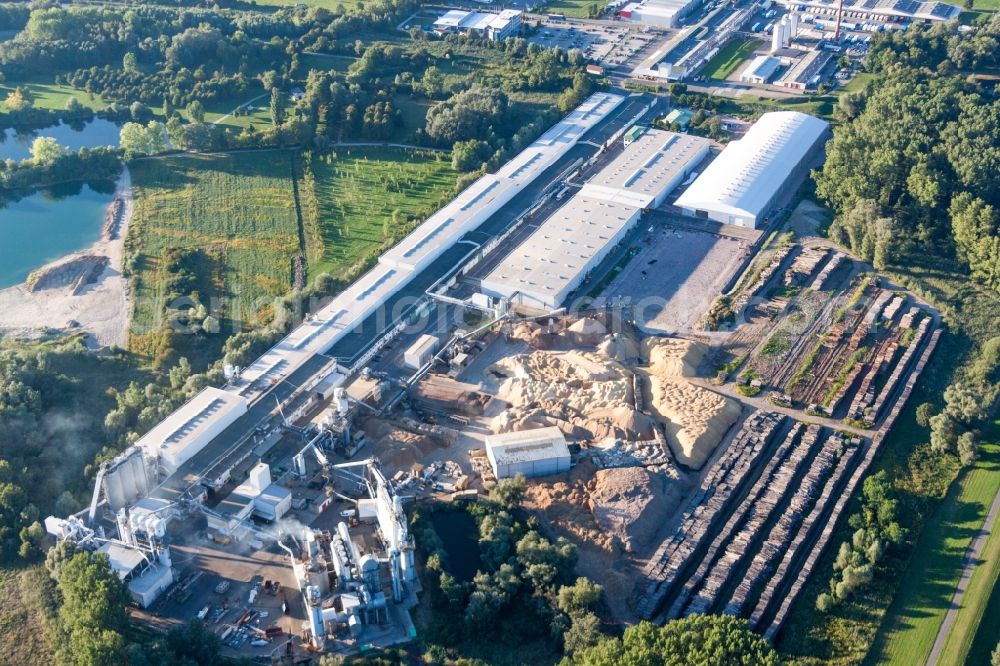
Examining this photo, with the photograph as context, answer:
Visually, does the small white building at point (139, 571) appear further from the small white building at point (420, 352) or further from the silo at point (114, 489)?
the small white building at point (420, 352)

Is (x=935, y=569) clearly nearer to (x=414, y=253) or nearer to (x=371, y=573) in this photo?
(x=371, y=573)

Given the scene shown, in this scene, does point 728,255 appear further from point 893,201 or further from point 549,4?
point 549,4

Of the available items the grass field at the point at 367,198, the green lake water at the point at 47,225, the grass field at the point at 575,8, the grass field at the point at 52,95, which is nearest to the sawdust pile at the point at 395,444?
the grass field at the point at 367,198

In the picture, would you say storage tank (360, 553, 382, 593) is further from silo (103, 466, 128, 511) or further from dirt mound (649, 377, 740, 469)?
dirt mound (649, 377, 740, 469)

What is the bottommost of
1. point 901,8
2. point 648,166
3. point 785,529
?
point 785,529

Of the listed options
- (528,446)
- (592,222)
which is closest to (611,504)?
(528,446)

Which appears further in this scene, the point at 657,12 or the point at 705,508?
the point at 657,12

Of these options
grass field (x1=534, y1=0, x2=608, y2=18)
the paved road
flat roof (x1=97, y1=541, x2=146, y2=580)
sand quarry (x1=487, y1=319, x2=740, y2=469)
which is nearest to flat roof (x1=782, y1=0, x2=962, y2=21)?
grass field (x1=534, y1=0, x2=608, y2=18)
